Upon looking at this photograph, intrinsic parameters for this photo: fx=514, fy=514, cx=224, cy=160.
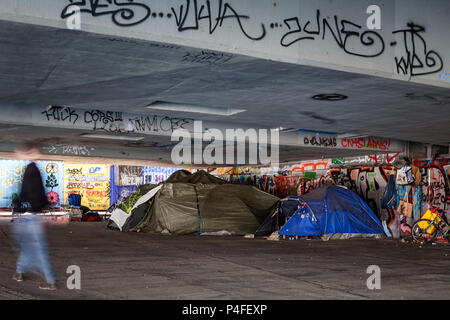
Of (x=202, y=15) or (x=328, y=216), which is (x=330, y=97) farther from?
(x=328, y=216)

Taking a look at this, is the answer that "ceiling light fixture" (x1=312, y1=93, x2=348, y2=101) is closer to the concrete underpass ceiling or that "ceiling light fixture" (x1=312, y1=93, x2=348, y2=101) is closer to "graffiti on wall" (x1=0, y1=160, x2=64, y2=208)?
the concrete underpass ceiling

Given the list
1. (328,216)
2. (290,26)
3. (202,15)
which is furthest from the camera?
(328,216)

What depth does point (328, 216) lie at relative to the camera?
16.8 meters

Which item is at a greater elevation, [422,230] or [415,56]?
[415,56]

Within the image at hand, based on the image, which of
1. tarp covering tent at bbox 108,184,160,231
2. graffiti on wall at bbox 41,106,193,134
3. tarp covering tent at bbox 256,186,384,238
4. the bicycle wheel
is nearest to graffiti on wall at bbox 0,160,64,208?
tarp covering tent at bbox 108,184,160,231

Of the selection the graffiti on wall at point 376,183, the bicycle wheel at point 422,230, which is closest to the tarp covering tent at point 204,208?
the graffiti on wall at point 376,183

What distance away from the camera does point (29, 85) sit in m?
9.35

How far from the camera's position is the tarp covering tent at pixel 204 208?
59.8ft

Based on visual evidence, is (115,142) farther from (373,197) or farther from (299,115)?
(373,197)

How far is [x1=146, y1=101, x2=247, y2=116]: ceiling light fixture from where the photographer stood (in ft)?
37.9

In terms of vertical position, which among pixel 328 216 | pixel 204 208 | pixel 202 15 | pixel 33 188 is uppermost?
pixel 202 15

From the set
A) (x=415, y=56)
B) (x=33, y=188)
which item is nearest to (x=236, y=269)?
(x=33, y=188)

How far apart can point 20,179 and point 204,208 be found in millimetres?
15888

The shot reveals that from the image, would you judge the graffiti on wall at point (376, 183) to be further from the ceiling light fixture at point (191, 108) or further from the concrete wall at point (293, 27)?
the concrete wall at point (293, 27)
